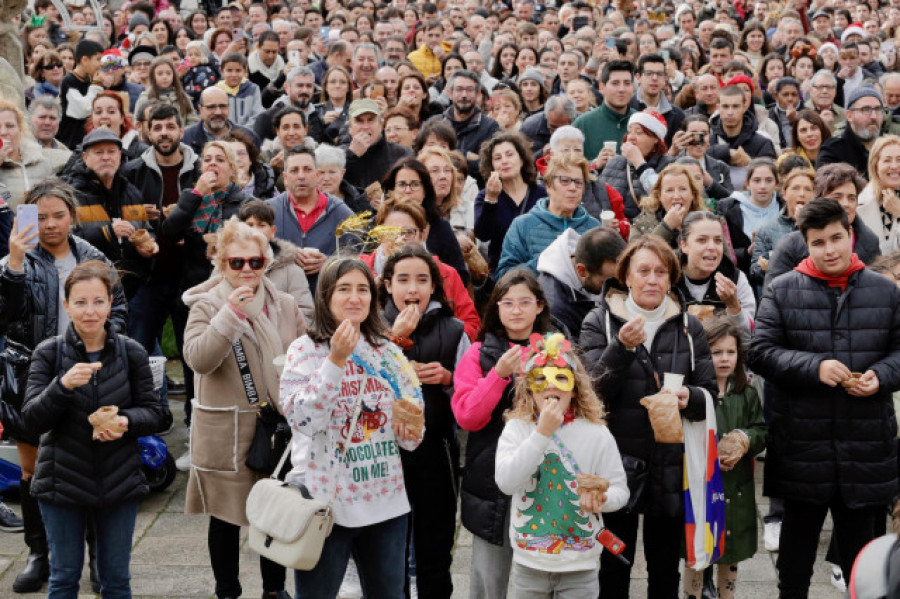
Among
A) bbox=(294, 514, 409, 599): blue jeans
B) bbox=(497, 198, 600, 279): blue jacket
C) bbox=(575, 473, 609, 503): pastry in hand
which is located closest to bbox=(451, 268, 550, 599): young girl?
bbox=(294, 514, 409, 599): blue jeans

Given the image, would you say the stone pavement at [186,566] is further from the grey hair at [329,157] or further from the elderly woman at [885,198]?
the grey hair at [329,157]

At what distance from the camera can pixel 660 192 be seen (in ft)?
Answer: 23.5

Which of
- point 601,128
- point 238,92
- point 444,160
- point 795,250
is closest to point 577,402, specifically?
point 795,250

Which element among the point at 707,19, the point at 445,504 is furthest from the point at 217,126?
the point at 707,19

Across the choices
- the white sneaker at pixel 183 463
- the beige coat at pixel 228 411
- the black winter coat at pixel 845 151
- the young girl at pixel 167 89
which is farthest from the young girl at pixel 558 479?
the young girl at pixel 167 89

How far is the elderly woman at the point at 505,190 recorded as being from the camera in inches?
308

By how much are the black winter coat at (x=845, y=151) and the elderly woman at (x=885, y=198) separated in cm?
165

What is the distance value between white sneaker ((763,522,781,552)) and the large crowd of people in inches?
0.5

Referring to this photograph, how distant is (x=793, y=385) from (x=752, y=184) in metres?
3.11

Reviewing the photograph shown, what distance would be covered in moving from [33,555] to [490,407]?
267 cm

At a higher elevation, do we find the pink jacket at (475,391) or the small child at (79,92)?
the small child at (79,92)

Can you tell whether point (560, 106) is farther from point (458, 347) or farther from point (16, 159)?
point (458, 347)

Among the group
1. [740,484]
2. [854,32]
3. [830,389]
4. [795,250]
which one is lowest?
[740,484]

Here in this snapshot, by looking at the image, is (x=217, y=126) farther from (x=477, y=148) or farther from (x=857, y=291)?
(x=857, y=291)
